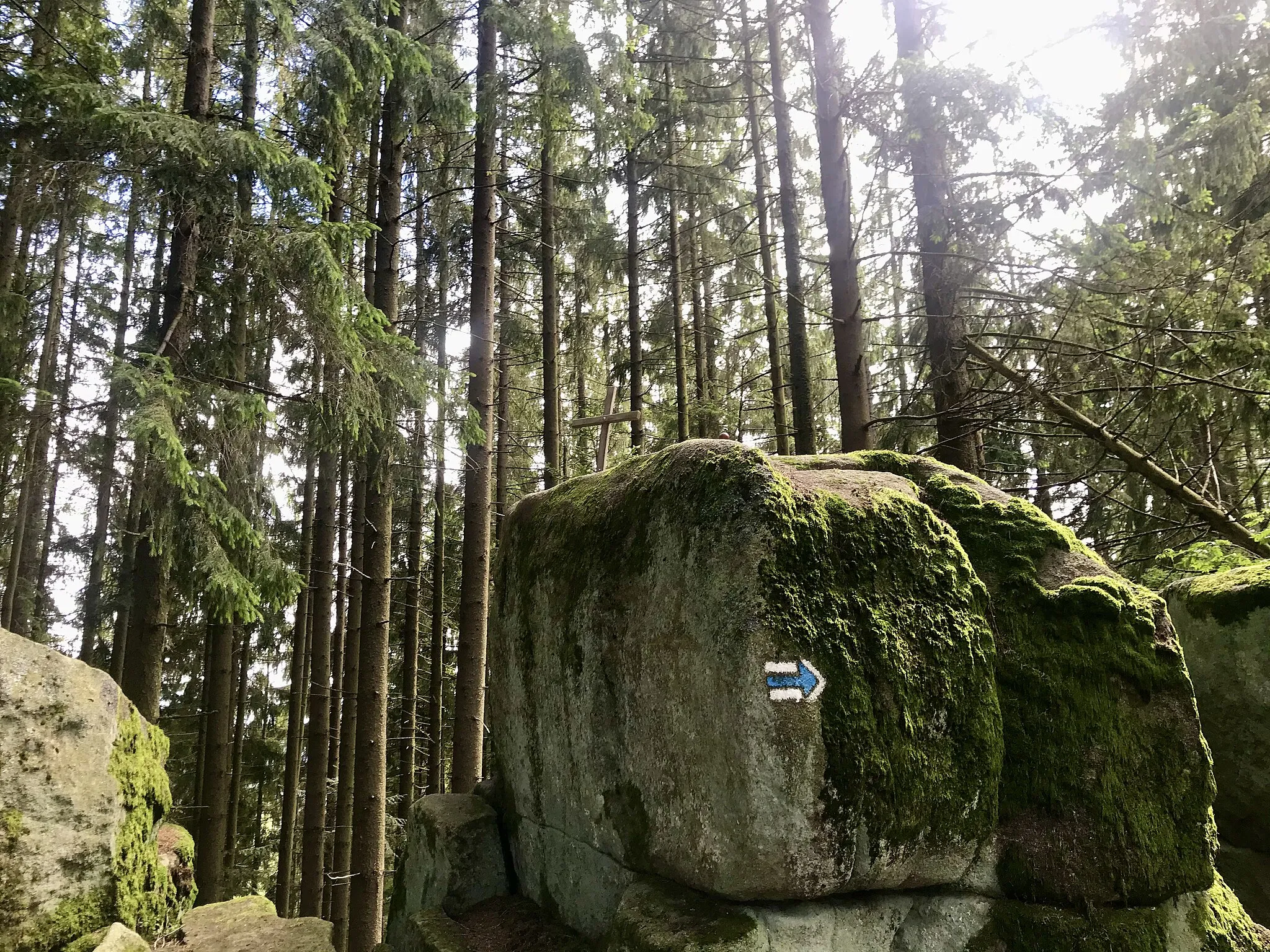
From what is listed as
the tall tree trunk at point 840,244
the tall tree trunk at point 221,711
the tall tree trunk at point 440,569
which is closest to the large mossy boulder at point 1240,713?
the tall tree trunk at point 840,244

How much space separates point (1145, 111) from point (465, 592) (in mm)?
8455

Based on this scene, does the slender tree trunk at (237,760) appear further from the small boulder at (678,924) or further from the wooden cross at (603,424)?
the small boulder at (678,924)

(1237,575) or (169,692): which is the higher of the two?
(1237,575)

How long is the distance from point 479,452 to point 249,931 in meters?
5.02

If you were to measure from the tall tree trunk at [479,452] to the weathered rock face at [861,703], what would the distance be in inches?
152

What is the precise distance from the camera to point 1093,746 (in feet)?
11.3

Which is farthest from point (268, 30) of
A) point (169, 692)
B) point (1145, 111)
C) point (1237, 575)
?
point (169, 692)

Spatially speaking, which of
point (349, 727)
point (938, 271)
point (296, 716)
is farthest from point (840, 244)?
point (296, 716)

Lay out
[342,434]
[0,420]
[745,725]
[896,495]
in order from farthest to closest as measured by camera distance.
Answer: [342,434]
[0,420]
[896,495]
[745,725]

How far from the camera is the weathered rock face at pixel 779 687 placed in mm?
2865

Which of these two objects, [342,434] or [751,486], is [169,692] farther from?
[751,486]

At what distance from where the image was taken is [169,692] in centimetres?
1733

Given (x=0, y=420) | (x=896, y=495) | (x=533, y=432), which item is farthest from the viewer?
(x=533, y=432)

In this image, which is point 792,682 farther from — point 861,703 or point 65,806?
point 65,806
